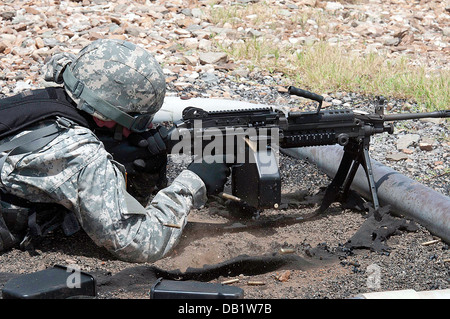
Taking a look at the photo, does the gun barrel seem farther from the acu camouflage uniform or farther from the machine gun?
the acu camouflage uniform

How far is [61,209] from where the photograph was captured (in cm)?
398

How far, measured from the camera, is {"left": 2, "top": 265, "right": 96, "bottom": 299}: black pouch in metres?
3.11

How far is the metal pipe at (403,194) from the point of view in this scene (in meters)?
4.40

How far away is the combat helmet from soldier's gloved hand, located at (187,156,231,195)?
577mm

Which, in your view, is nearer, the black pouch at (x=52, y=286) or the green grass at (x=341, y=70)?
the black pouch at (x=52, y=286)

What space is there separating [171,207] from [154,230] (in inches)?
9.4

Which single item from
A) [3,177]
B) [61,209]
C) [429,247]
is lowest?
[429,247]

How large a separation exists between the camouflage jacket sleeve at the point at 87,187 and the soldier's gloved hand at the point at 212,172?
0.51 meters

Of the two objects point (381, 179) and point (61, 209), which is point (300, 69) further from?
point (61, 209)

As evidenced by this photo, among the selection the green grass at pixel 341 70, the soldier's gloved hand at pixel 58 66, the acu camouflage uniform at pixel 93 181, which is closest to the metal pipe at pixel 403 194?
the green grass at pixel 341 70

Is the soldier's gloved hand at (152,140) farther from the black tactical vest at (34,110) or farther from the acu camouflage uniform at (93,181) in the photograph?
the black tactical vest at (34,110)

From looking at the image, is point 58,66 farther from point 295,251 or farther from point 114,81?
point 295,251

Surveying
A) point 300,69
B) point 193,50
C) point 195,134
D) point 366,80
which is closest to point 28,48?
point 193,50

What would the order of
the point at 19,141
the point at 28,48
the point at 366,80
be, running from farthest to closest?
the point at 28,48, the point at 366,80, the point at 19,141
